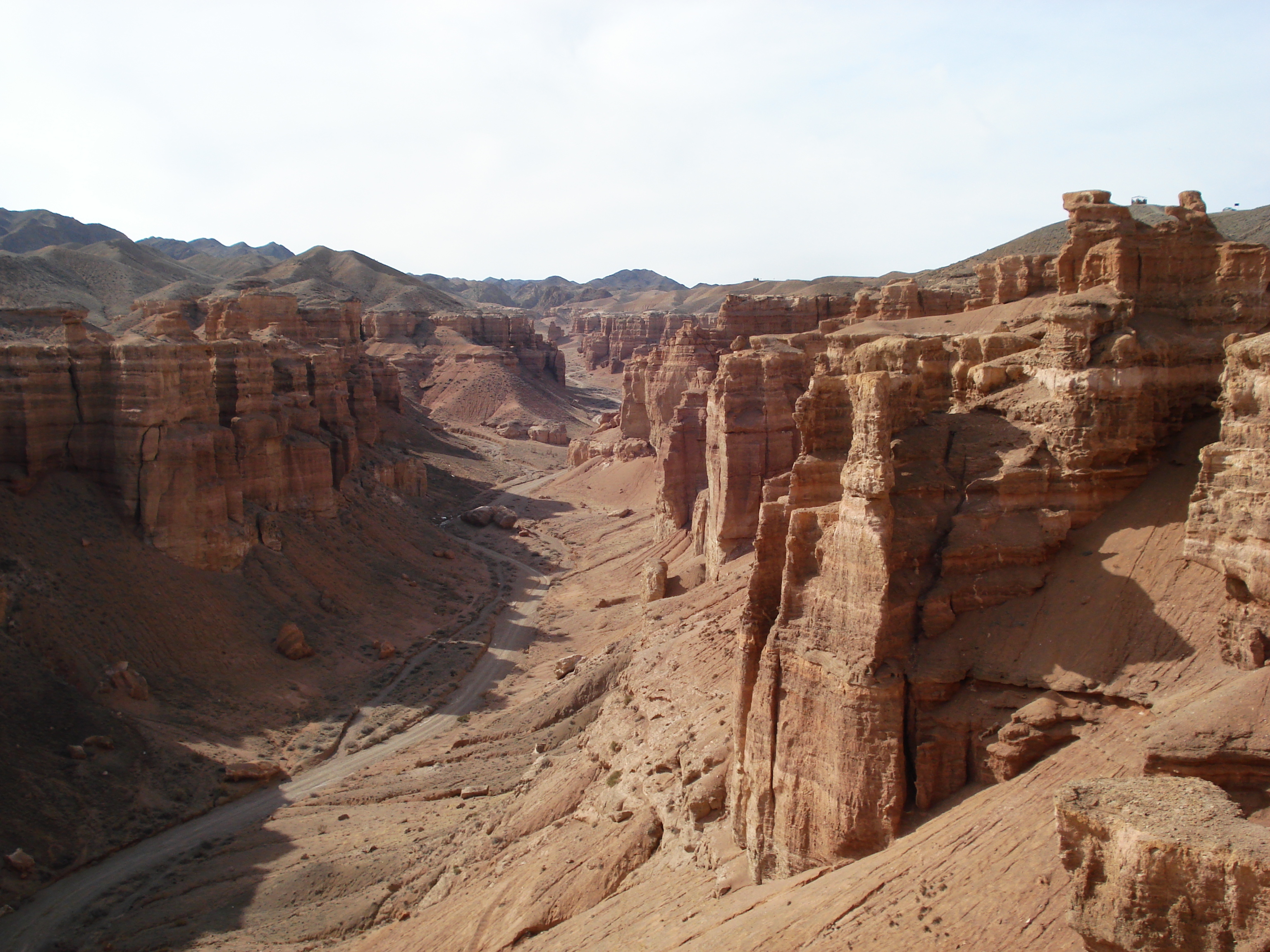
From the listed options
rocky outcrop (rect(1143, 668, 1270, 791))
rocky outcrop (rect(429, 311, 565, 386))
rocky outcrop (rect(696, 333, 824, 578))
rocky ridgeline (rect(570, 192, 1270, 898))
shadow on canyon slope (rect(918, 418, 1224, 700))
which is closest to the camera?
rocky outcrop (rect(1143, 668, 1270, 791))

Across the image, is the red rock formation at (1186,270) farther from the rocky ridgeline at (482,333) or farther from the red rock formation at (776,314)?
the rocky ridgeline at (482,333)

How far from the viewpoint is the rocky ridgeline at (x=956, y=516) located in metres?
13.5

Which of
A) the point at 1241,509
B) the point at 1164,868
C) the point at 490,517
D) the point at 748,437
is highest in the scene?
the point at 1241,509

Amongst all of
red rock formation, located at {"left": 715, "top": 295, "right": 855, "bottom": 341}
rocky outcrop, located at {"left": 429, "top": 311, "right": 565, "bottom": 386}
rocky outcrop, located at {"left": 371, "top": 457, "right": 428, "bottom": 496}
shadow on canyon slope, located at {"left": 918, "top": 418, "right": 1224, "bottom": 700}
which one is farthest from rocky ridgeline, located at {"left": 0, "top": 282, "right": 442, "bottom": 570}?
rocky outcrop, located at {"left": 429, "top": 311, "right": 565, "bottom": 386}

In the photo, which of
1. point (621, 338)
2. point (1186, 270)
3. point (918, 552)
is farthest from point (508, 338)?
point (918, 552)

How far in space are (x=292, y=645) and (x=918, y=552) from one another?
28350 mm

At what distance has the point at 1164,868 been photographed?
953 cm

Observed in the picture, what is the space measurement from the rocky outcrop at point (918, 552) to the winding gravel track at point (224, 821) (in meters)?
16.0

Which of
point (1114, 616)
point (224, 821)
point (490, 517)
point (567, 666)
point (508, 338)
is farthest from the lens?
point (508, 338)

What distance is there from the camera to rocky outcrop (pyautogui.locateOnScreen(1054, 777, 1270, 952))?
9.19 meters

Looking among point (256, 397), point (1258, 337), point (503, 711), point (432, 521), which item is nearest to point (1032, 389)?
point (1258, 337)

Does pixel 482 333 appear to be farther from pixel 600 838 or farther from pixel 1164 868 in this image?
pixel 1164 868

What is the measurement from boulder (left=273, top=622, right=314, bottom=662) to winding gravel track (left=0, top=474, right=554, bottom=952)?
243 inches

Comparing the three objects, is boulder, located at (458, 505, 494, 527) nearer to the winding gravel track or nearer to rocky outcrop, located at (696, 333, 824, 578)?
the winding gravel track
